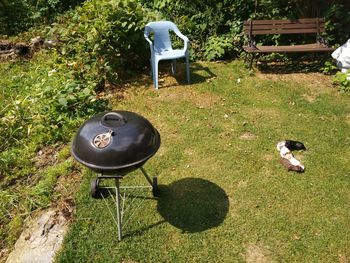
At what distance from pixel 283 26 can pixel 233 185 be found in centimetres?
456

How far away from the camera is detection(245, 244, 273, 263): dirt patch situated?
12.0 feet

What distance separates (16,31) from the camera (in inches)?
367

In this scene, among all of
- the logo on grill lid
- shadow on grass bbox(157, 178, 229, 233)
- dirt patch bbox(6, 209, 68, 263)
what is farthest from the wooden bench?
dirt patch bbox(6, 209, 68, 263)

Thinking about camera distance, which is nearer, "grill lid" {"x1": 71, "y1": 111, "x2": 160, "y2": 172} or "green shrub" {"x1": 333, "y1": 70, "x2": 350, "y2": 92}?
"grill lid" {"x1": 71, "y1": 111, "x2": 160, "y2": 172}

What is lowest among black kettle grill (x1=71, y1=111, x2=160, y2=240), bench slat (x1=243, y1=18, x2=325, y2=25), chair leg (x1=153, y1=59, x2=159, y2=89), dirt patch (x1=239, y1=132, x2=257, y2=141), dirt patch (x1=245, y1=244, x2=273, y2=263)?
dirt patch (x1=245, y1=244, x2=273, y2=263)

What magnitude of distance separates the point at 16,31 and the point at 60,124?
492cm

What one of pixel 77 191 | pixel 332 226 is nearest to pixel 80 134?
pixel 77 191

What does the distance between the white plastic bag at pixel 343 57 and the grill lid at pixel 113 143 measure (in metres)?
5.09

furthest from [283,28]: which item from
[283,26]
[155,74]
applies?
[155,74]

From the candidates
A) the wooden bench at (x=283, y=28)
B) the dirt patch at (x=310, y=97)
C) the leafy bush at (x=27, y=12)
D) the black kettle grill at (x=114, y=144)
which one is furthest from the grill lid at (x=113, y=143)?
the leafy bush at (x=27, y=12)

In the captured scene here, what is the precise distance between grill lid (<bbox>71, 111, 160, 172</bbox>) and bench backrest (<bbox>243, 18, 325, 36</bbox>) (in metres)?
5.06

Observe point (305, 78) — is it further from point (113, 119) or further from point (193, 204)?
point (113, 119)

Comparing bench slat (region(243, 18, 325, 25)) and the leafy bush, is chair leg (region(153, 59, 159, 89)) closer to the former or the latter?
bench slat (region(243, 18, 325, 25))

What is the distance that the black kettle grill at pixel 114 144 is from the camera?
3.21 meters
